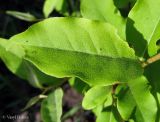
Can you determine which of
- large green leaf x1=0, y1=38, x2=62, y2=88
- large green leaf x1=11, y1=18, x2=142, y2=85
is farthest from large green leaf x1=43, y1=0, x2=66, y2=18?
large green leaf x1=11, y1=18, x2=142, y2=85

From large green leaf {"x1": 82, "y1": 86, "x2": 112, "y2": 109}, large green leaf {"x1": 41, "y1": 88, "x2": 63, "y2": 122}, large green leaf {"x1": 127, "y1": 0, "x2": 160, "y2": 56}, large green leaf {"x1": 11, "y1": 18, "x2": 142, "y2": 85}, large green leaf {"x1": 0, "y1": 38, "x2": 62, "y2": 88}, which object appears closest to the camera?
large green leaf {"x1": 11, "y1": 18, "x2": 142, "y2": 85}

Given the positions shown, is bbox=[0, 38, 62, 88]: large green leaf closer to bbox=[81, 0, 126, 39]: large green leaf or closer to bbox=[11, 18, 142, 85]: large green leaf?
bbox=[81, 0, 126, 39]: large green leaf

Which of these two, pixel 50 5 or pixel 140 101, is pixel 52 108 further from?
pixel 50 5

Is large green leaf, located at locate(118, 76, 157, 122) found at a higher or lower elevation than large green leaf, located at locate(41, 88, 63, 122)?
higher

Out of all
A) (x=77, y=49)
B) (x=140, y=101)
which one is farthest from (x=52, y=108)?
(x=77, y=49)

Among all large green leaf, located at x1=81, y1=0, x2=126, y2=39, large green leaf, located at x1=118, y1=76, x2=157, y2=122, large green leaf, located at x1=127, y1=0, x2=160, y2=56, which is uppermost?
large green leaf, located at x1=127, y1=0, x2=160, y2=56

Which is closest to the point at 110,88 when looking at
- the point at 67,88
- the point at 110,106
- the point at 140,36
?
the point at 110,106

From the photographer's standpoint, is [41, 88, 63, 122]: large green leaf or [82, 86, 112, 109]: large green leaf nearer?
[82, 86, 112, 109]: large green leaf

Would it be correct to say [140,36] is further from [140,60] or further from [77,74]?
[77,74]

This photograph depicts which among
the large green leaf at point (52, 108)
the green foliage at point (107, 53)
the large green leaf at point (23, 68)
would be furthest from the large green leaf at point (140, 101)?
the large green leaf at point (23, 68)
